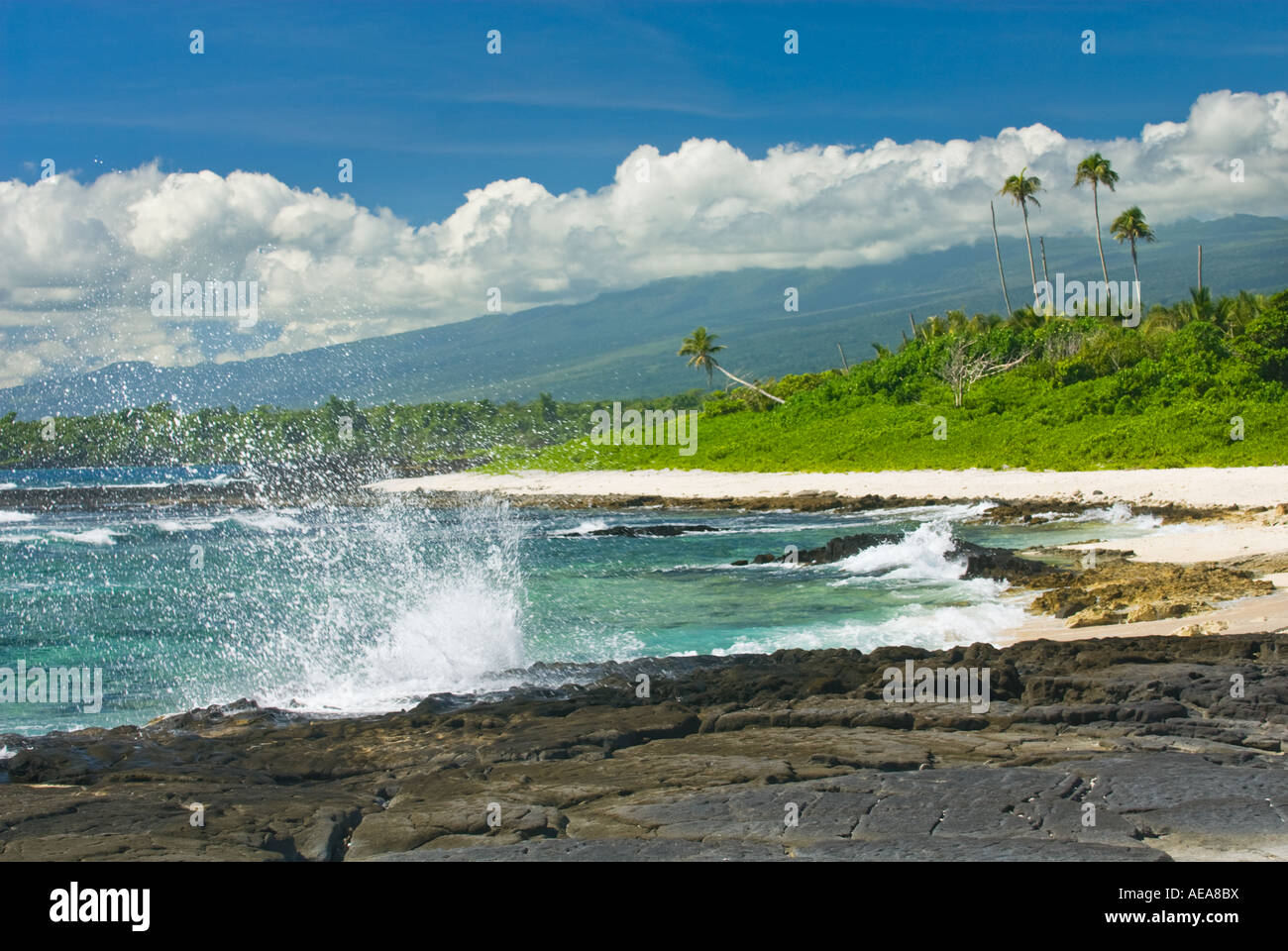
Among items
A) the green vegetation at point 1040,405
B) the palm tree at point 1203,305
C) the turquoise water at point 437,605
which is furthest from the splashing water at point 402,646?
the palm tree at point 1203,305

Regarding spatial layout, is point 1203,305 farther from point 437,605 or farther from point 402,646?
point 402,646

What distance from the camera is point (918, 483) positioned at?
46.4 metres

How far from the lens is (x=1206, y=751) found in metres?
8.17

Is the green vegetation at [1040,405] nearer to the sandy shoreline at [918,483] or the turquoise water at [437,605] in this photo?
the sandy shoreline at [918,483]

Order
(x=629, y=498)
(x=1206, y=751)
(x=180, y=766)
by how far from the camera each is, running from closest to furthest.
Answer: (x=1206, y=751) < (x=180, y=766) < (x=629, y=498)

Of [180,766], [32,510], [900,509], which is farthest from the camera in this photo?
[32,510]

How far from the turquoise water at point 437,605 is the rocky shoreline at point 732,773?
2.94 m

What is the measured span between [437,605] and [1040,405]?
4255 centimetres

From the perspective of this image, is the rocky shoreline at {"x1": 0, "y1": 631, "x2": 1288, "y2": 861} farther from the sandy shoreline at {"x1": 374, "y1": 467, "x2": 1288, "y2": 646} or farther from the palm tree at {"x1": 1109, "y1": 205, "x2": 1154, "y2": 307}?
the palm tree at {"x1": 1109, "y1": 205, "x2": 1154, "y2": 307}

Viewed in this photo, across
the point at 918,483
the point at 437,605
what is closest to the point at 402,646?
the point at 437,605

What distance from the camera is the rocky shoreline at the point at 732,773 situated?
21.7ft

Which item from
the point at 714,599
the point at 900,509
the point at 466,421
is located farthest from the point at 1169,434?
the point at 466,421

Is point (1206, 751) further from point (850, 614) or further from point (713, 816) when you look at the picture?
point (850, 614)

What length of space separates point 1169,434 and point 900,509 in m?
12.6
